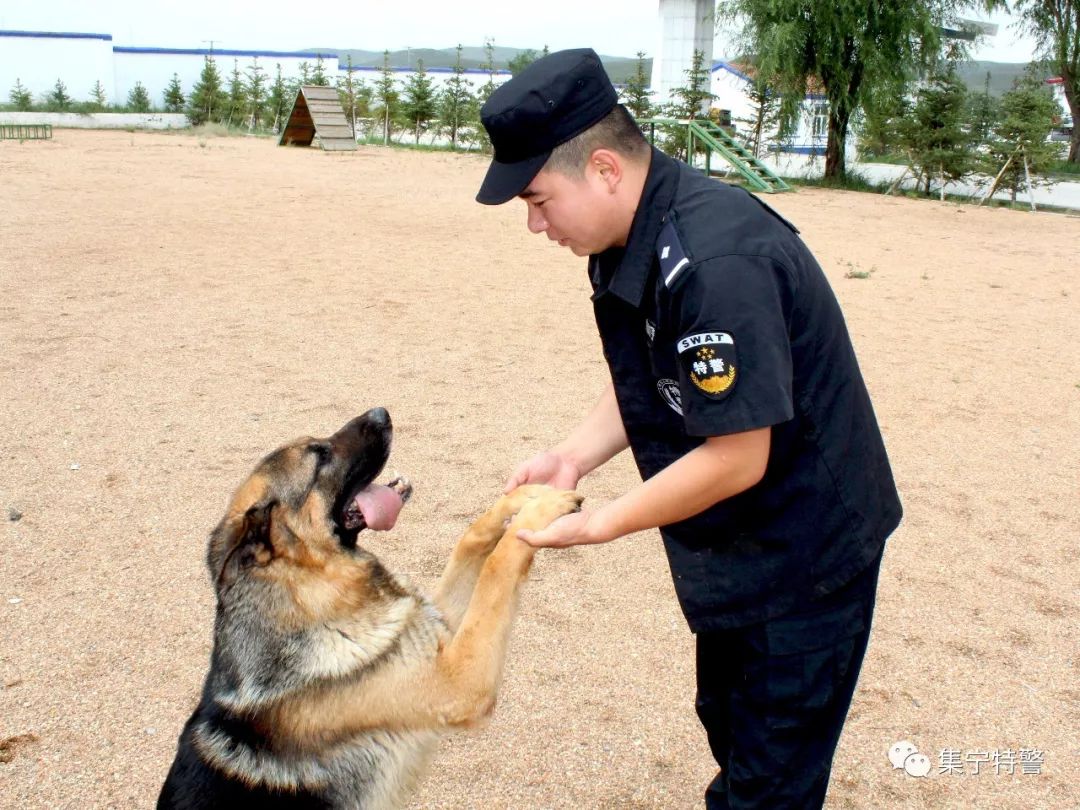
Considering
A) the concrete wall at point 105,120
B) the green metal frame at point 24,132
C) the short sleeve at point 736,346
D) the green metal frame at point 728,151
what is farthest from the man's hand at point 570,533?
the concrete wall at point 105,120

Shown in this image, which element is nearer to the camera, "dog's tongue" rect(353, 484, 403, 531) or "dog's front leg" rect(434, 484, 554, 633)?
"dog's front leg" rect(434, 484, 554, 633)

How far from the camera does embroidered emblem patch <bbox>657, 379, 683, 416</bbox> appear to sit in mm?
2154

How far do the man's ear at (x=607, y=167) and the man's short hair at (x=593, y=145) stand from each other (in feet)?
0.04

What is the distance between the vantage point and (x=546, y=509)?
8.04ft

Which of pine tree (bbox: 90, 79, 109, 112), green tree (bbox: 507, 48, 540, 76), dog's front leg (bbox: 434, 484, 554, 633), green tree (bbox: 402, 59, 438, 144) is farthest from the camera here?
pine tree (bbox: 90, 79, 109, 112)

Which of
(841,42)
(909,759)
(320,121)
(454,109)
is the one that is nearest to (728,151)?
(841,42)

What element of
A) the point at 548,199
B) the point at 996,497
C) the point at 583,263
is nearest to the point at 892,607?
the point at 996,497

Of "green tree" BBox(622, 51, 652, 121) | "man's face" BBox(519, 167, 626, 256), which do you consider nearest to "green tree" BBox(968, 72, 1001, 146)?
"green tree" BBox(622, 51, 652, 121)

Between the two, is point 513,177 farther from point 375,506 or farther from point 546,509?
point 375,506

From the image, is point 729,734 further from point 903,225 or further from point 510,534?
point 903,225

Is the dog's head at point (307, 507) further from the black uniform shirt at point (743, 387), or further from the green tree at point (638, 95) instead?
the green tree at point (638, 95)

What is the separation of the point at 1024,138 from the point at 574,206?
2067 centimetres

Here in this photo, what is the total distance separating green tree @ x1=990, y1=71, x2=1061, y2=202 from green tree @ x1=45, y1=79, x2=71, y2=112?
124 ft

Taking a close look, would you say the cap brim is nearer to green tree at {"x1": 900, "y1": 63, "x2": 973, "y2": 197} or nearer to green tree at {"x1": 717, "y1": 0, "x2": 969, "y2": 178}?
green tree at {"x1": 900, "y1": 63, "x2": 973, "y2": 197}
